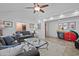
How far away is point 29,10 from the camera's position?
2322mm

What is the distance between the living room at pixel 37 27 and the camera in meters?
2.26

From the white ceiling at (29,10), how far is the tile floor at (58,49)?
2.17 ft

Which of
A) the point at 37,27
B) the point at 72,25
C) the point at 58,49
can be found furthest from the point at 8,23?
the point at 72,25

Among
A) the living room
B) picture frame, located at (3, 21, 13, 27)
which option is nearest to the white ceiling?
the living room

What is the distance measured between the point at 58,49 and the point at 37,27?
75 cm

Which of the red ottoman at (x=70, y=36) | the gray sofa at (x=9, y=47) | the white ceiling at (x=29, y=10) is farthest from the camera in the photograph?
the red ottoman at (x=70, y=36)

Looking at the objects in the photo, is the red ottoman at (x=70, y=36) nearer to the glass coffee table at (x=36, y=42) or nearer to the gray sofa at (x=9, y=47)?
the glass coffee table at (x=36, y=42)

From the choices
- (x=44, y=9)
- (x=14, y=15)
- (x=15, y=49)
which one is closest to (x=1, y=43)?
(x=15, y=49)

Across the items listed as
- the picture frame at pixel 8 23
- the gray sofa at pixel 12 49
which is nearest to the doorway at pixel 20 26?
the picture frame at pixel 8 23

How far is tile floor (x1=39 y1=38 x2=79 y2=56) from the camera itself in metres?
2.34

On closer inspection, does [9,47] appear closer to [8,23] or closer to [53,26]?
[8,23]

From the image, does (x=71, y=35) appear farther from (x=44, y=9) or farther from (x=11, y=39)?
(x=11, y=39)

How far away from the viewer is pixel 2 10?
2242mm

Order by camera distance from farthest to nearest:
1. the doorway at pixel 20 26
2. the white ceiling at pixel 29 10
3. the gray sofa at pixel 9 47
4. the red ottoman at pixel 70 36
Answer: the red ottoman at pixel 70 36
the doorway at pixel 20 26
the white ceiling at pixel 29 10
the gray sofa at pixel 9 47
